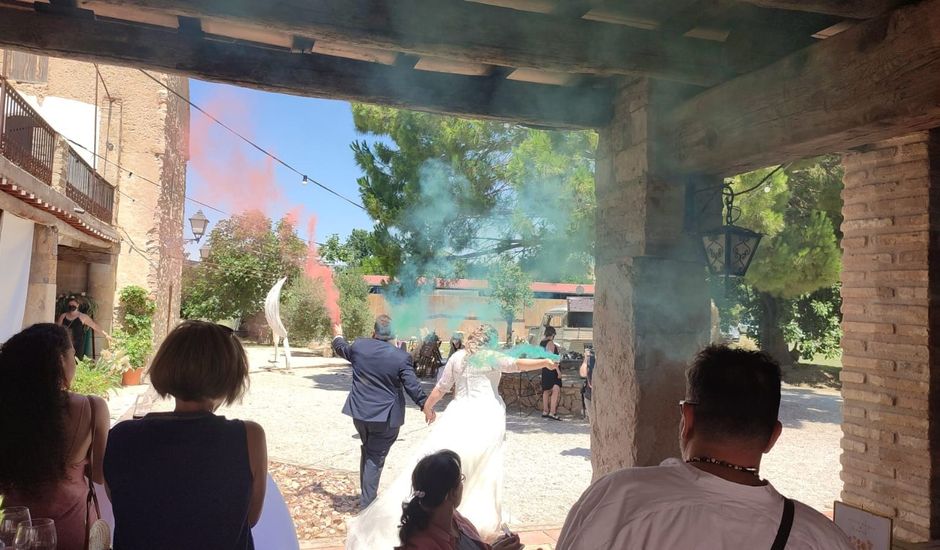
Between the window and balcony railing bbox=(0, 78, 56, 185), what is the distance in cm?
428

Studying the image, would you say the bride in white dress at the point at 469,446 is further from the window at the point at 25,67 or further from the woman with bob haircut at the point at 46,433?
the window at the point at 25,67

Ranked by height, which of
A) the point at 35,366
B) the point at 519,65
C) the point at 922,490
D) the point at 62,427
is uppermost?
the point at 519,65

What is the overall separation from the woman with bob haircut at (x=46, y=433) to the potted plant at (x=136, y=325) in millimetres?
13117

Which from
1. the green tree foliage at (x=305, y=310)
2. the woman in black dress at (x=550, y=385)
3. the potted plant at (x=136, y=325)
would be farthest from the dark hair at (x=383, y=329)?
the green tree foliage at (x=305, y=310)

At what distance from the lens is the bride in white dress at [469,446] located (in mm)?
4527

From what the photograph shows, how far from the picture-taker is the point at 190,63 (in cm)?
319

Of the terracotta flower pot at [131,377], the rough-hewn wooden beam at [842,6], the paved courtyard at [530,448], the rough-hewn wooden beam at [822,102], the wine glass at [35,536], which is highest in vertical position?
the rough-hewn wooden beam at [842,6]

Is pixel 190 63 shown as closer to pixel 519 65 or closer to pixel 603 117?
pixel 519 65

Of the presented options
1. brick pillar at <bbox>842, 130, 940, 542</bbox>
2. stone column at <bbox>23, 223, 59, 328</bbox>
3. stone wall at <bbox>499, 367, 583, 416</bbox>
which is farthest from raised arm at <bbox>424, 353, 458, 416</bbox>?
stone wall at <bbox>499, 367, 583, 416</bbox>

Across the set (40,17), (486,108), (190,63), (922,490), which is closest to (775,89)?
(486,108)

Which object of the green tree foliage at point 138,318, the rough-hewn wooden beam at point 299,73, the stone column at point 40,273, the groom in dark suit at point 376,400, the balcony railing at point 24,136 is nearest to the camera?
the rough-hewn wooden beam at point 299,73

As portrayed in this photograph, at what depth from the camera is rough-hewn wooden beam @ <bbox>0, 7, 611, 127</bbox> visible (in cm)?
301

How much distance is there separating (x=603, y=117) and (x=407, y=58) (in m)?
1.22

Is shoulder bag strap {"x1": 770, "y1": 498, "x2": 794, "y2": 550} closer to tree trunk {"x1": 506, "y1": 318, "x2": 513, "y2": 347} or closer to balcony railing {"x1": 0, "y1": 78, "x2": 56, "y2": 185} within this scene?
balcony railing {"x1": 0, "y1": 78, "x2": 56, "y2": 185}
